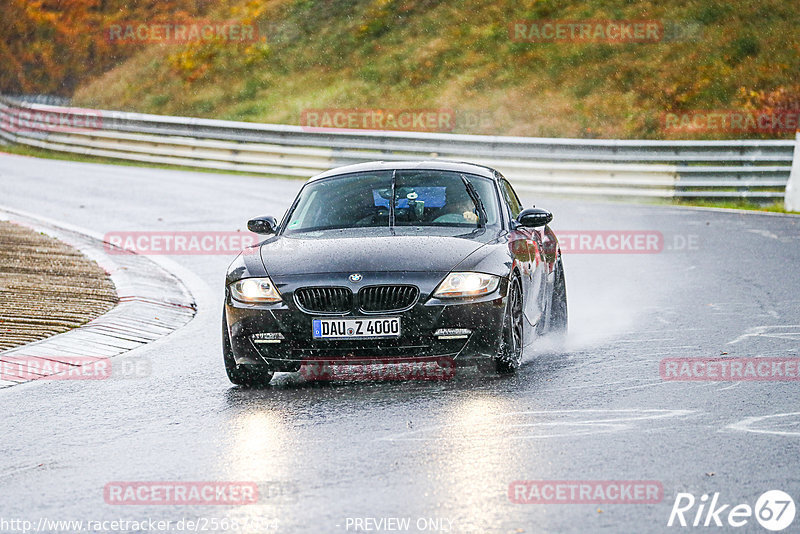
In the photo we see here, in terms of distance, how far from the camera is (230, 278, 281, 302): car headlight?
8.68 metres

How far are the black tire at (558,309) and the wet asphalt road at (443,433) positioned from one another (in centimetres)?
19

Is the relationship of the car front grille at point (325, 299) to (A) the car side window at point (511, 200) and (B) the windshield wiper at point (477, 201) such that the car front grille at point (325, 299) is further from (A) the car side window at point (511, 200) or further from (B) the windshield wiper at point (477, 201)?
(A) the car side window at point (511, 200)

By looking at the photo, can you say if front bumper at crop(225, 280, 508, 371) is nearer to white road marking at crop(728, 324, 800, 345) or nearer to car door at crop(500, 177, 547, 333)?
car door at crop(500, 177, 547, 333)

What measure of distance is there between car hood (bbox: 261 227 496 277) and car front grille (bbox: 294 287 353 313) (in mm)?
137

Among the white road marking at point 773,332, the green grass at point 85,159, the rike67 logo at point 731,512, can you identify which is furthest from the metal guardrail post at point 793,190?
the rike67 logo at point 731,512

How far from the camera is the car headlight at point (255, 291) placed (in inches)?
342

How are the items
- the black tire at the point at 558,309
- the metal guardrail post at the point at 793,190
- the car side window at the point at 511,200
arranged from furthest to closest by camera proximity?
the metal guardrail post at the point at 793,190
the black tire at the point at 558,309
the car side window at the point at 511,200

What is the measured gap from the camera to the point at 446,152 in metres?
26.2

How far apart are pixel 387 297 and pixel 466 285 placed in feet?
1.69

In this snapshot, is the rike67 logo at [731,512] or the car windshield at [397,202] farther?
the car windshield at [397,202]

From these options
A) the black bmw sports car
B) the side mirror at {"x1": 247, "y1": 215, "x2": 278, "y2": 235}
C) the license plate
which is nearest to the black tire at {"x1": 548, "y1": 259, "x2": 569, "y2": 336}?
the black bmw sports car

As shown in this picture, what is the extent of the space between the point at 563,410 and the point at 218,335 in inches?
163

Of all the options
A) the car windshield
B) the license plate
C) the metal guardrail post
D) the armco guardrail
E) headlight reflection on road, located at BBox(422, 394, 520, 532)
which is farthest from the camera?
the armco guardrail

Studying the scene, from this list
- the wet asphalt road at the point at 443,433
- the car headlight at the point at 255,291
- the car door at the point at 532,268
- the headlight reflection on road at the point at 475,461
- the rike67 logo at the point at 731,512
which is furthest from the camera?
the car door at the point at 532,268
